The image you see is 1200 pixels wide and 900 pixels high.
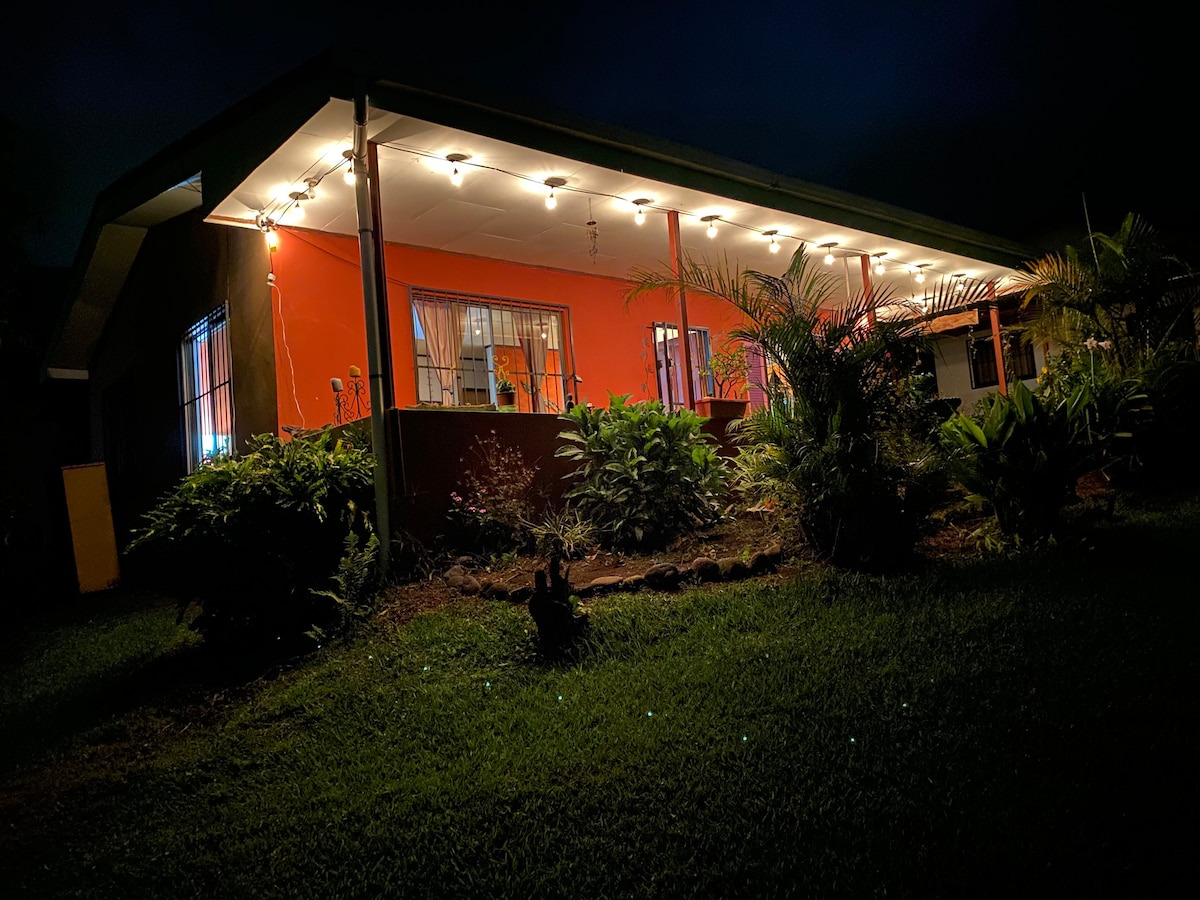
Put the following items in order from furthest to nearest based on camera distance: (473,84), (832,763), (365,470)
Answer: (473,84)
(365,470)
(832,763)

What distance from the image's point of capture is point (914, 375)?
19.1 feet

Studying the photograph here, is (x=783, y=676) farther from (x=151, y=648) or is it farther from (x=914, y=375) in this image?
(x=151, y=648)

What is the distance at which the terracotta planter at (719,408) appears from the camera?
28.1 feet

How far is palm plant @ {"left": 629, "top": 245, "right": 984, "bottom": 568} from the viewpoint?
17.4 ft

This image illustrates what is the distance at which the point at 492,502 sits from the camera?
689cm

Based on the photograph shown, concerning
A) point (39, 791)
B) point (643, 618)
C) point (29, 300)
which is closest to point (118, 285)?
point (29, 300)

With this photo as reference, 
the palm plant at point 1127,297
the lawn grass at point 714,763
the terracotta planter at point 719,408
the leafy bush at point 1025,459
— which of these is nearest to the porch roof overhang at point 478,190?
the terracotta planter at point 719,408

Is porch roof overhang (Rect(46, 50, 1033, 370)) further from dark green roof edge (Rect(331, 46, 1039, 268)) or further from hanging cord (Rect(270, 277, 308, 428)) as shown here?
hanging cord (Rect(270, 277, 308, 428))

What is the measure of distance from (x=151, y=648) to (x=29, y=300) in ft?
45.4

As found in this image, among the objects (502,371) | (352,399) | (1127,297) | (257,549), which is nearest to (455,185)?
(352,399)

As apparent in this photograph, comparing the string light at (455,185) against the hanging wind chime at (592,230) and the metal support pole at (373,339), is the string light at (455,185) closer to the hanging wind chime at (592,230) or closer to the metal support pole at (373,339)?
the hanging wind chime at (592,230)

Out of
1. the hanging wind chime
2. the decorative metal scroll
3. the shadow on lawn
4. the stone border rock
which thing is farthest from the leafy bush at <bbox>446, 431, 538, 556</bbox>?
the hanging wind chime

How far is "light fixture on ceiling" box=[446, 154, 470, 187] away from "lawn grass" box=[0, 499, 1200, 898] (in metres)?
4.52

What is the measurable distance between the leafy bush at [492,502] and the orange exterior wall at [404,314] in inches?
91.5
